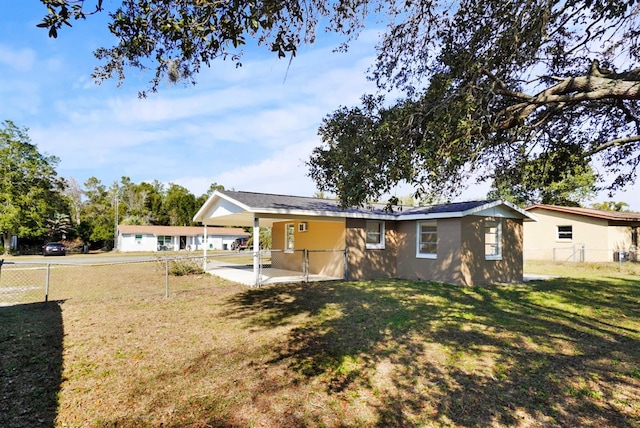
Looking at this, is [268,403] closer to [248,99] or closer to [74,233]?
[248,99]

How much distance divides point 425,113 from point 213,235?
40721 mm

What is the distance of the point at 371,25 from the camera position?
5.97m

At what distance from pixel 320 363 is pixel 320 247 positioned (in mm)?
9288

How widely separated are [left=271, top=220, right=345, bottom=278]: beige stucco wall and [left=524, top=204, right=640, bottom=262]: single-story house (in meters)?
14.3

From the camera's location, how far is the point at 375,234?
13586 millimetres

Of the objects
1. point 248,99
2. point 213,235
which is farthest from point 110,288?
point 213,235

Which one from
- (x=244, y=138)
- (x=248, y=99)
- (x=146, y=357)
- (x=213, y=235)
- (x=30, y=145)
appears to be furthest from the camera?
(x=213, y=235)

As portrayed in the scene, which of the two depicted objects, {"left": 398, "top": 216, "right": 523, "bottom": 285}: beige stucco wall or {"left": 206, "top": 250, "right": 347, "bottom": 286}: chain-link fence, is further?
{"left": 398, "top": 216, "right": 523, "bottom": 285}: beige stucco wall

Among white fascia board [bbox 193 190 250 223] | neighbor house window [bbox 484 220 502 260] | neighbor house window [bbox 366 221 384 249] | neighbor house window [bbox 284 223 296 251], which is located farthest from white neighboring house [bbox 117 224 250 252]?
neighbor house window [bbox 484 220 502 260]

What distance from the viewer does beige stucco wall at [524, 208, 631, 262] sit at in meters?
20.7

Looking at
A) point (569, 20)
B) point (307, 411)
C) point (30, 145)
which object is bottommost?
point (307, 411)

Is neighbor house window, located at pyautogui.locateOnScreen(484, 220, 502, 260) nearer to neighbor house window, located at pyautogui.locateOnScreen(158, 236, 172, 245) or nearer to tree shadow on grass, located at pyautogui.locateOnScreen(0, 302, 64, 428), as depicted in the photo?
tree shadow on grass, located at pyautogui.locateOnScreen(0, 302, 64, 428)

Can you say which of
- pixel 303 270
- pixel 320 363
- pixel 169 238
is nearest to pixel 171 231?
pixel 169 238

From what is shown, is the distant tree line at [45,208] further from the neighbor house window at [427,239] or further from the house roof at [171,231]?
the neighbor house window at [427,239]
